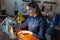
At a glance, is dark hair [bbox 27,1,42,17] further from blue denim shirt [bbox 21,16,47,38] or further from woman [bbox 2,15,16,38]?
woman [bbox 2,15,16,38]

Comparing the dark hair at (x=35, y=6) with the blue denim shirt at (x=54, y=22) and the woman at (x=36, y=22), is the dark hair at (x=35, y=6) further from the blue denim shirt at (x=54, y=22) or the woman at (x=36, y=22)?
the blue denim shirt at (x=54, y=22)

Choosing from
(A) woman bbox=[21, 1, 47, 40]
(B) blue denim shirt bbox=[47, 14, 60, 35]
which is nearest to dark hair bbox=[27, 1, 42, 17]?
(A) woman bbox=[21, 1, 47, 40]

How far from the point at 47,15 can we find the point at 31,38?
7.6 inches

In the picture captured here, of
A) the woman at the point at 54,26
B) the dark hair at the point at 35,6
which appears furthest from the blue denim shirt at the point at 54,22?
the dark hair at the point at 35,6

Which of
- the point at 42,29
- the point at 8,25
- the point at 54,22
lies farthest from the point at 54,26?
the point at 8,25

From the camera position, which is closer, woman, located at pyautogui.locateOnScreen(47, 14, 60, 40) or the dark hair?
the dark hair

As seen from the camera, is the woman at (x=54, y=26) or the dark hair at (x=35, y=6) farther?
the woman at (x=54, y=26)

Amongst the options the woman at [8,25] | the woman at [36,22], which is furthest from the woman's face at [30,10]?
the woman at [8,25]

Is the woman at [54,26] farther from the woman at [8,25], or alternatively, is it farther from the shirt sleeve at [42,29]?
the woman at [8,25]

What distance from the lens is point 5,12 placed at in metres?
1.09

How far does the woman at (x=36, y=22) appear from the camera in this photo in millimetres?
969

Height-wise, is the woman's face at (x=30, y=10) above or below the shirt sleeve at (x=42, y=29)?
above

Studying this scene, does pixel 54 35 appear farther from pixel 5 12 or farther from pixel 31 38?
pixel 5 12

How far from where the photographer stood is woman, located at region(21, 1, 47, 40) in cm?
97
